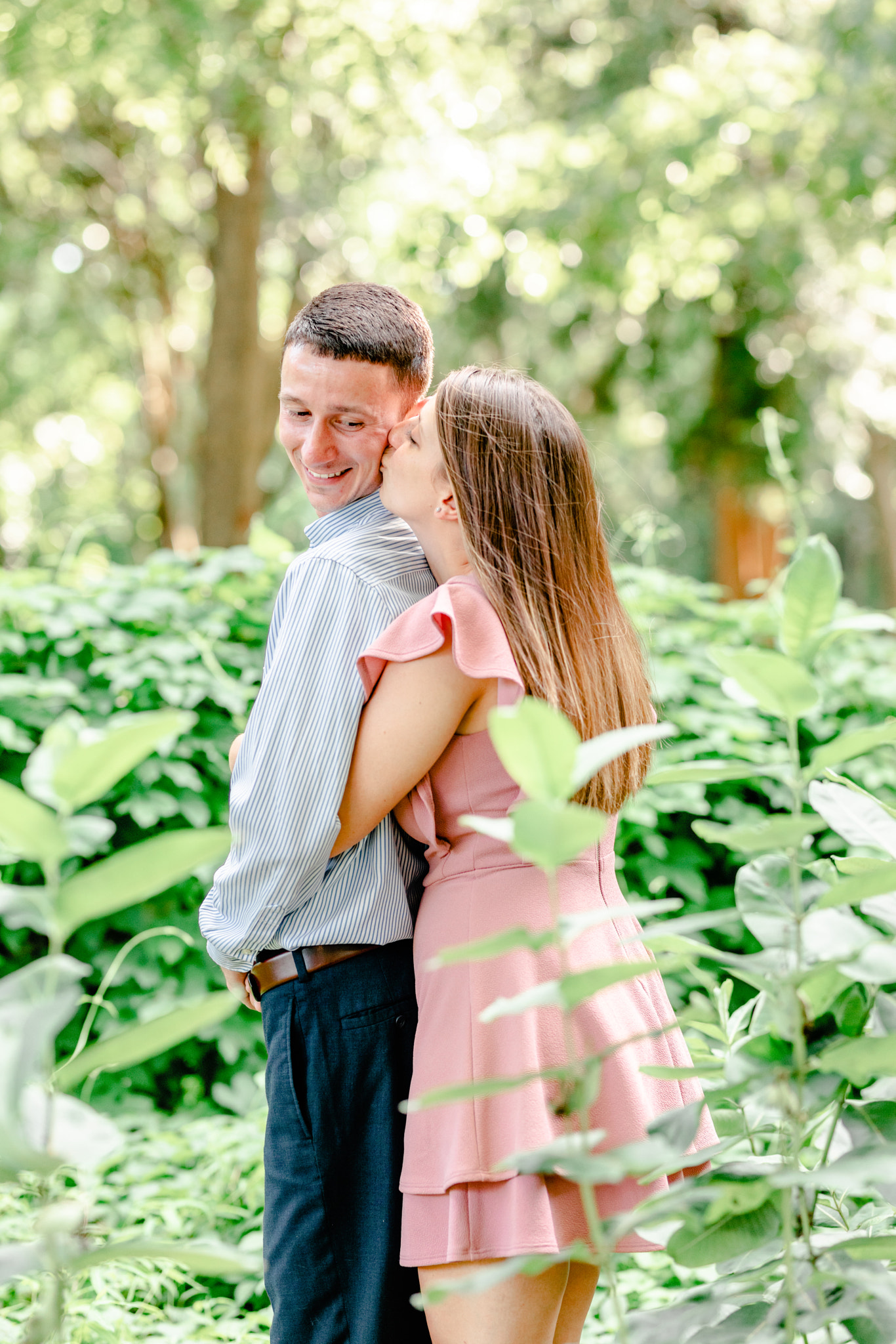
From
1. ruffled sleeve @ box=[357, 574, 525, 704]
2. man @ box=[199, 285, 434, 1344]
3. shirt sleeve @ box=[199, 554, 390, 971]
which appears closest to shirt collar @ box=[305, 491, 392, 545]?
man @ box=[199, 285, 434, 1344]

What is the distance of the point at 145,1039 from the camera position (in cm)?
79

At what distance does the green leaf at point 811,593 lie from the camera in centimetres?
91

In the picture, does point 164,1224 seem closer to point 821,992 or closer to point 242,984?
point 242,984

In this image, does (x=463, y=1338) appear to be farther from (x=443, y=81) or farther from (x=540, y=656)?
(x=443, y=81)

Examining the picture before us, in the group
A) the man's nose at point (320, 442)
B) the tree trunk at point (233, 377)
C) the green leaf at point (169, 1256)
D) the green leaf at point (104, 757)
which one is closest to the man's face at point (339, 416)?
the man's nose at point (320, 442)

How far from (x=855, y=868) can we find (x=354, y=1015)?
0.77 metres

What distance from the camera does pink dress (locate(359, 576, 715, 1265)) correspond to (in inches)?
57.8

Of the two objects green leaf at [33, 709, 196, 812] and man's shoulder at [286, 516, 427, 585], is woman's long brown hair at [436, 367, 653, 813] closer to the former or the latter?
man's shoulder at [286, 516, 427, 585]

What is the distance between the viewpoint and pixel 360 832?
5.19 feet

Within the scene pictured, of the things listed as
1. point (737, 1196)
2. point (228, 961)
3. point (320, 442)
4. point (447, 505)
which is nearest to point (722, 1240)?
point (737, 1196)

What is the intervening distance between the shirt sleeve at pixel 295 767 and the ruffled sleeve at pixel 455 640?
67 millimetres

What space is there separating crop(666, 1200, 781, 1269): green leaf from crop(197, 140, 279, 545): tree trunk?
7.97 metres

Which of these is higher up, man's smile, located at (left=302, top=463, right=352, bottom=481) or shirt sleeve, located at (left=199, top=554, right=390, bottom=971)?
man's smile, located at (left=302, top=463, right=352, bottom=481)

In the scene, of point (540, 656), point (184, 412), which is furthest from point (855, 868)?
point (184, 412)
